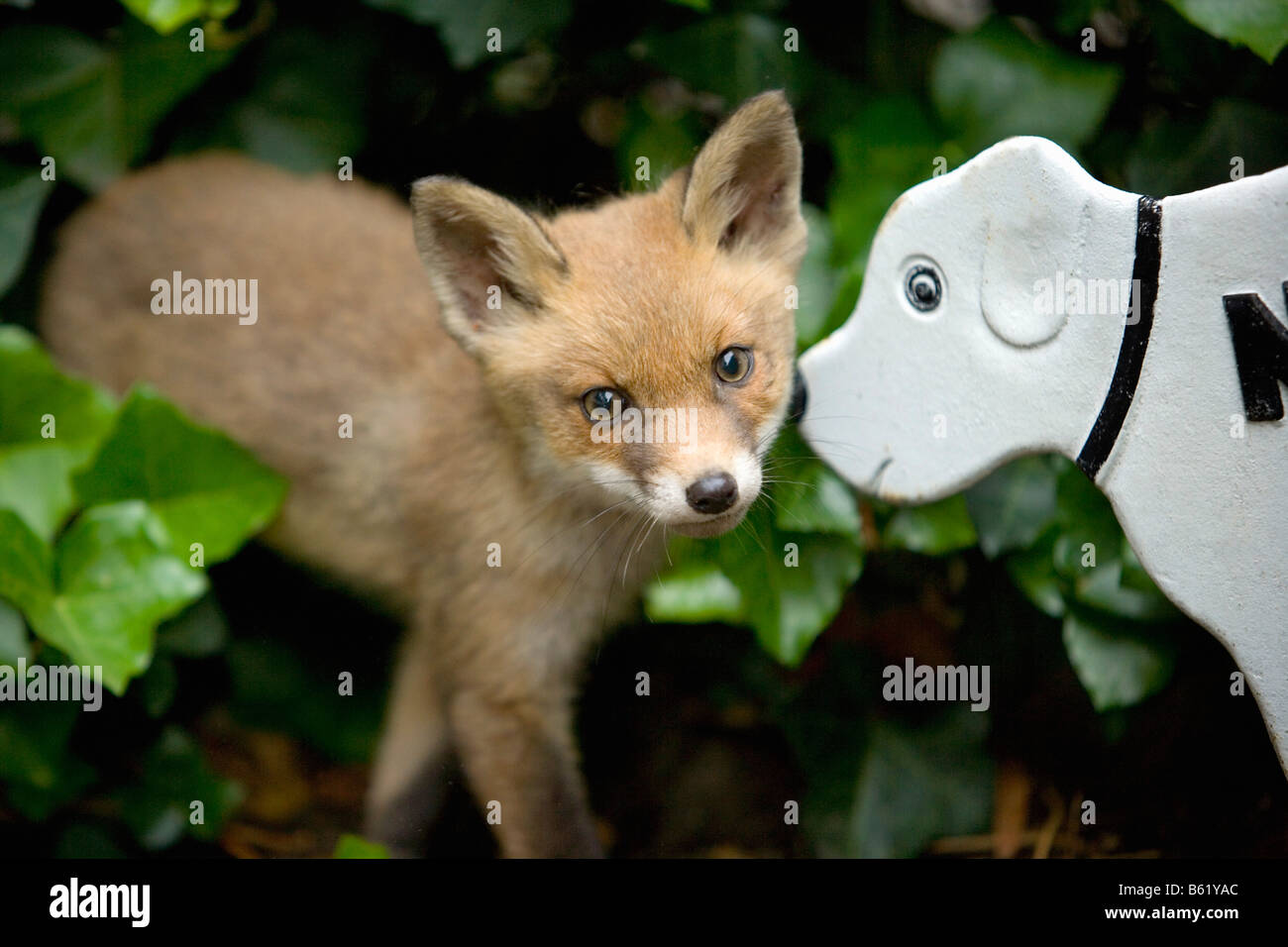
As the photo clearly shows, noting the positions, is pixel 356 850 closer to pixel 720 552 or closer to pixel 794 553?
pixel 720 552

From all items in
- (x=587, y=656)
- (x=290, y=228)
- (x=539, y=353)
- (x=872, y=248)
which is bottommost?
(x=587, y=656)

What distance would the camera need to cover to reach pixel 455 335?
105 inches

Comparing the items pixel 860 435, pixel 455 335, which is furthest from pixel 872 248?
pixel 455 335

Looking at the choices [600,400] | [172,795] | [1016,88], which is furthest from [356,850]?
[1016,88]

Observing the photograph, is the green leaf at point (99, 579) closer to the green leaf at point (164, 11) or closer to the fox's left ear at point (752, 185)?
the green leaf at point (164, 11)

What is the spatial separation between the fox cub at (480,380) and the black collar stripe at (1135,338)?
0.68 m


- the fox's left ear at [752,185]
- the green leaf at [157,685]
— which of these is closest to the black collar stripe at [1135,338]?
the fox's left ear at [752,185]

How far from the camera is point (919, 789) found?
2.94m

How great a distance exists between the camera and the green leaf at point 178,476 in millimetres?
2879

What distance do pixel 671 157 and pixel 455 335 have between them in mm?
1057

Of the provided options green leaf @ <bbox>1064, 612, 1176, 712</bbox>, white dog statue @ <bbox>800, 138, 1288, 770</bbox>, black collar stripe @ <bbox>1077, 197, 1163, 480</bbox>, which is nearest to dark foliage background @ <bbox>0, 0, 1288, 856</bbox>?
green leaf @ <bbox>1064, 612, 1176, 712</bbox>

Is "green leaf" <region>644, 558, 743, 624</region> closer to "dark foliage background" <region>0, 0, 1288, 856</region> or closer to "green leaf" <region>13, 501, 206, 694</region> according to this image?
"dark foliage background" <region>0, 0, 1288, 856</region>
